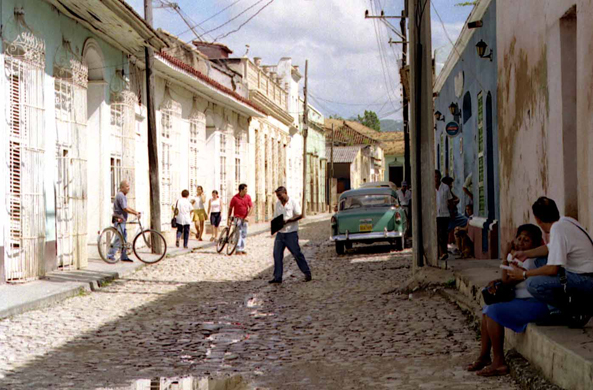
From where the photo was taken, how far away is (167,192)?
21781mm

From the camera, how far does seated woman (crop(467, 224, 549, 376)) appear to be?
18.6 feet

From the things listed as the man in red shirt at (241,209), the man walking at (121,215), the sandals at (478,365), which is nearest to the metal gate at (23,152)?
the man walking at (121,215)

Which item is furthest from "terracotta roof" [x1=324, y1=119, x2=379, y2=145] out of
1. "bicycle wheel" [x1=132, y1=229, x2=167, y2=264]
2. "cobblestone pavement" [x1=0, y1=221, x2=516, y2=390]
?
"cobblestone pavement" [x1=0, y1=221, x2=516, y2=390]

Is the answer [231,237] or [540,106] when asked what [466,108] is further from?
[540,106]

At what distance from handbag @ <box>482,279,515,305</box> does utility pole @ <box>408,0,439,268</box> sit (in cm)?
606

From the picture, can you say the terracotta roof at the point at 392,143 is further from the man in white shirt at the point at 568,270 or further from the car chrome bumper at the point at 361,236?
the man in white shirt at the point at 568,270

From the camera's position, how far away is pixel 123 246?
15.5 meters

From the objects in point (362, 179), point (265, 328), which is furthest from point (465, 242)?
point (362, 179)

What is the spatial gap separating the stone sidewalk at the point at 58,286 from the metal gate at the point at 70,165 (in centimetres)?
53

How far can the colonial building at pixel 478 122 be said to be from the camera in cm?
1356

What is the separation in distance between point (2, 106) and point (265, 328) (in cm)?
583

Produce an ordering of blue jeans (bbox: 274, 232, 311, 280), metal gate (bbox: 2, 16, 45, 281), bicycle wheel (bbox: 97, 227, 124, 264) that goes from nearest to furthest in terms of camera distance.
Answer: metal gate (bbox: 2, 16, 45, 281), blue jeans (bbox: 274, 232, 311, 280), bicycle wheel (bbox: 97, 227, 124, 264)

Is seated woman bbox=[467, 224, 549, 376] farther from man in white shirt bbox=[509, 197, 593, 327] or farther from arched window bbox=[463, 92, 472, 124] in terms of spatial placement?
arched window bbox=[463, 92, 472, 124]

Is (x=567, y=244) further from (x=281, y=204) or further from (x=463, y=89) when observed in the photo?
(x=463, y=89)
